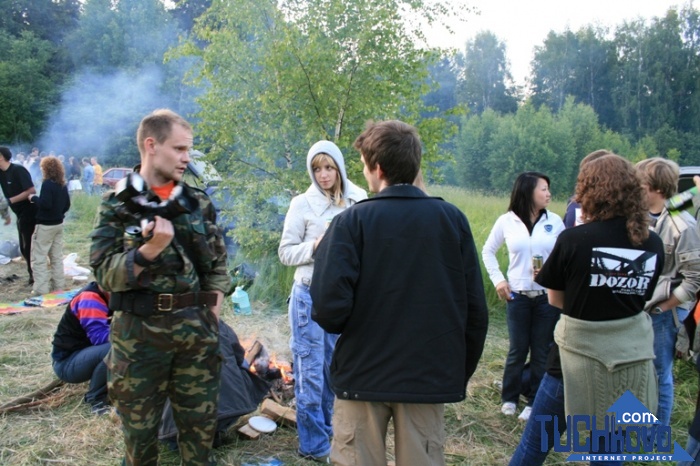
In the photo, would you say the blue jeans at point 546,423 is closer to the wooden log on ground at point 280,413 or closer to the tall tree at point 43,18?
the wooden log on ground at point 280,413

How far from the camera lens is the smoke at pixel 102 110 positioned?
2233 centimetres

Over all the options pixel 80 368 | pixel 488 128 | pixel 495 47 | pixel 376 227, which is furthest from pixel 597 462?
pixel 495 47

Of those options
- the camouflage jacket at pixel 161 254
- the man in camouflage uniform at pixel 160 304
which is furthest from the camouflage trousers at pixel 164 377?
the camouflage jacket at pixel 161 254

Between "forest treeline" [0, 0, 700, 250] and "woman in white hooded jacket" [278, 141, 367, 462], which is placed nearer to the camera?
"woman in white hooded jacket" [278, 141, 367, 462]

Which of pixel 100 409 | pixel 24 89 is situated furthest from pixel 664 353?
pixel 24 89

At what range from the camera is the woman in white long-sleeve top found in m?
4.00

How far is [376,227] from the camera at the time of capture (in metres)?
2.03

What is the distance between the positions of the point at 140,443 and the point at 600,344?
2201 millimetres

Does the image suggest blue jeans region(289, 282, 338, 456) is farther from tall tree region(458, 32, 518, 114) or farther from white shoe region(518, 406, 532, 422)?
tall tree region(458, 32, 518, 114)

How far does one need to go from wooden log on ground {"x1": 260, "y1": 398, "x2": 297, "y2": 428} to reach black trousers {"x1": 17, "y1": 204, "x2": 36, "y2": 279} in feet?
19.9

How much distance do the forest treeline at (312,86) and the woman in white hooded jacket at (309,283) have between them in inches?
118

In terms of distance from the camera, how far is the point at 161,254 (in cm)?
234

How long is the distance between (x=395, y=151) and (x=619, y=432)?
1781 millimetres

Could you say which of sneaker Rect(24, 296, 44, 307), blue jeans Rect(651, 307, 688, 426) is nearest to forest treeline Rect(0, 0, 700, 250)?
sneaker Rect(24, 296, 44, 307)
